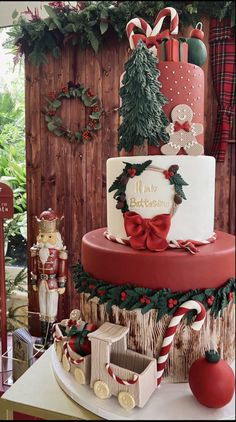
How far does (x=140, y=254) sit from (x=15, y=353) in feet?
3.06

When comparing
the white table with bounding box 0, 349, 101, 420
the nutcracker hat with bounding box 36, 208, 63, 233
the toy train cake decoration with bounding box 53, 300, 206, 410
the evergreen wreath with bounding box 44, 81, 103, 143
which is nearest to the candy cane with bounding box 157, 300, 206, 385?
the toy train cake decoration with bounding box 53, 300, 206, 410

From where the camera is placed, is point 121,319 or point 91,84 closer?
point 121,319

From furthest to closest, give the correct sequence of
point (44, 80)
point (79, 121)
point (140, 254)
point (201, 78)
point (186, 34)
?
1. point (79, 121)
2. point (44, 80)
3. point (186, 34)
4. point (201, 78)
5. point (140, 254)

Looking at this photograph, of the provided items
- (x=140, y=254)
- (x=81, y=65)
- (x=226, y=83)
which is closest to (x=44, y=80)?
(x=81, y=65)

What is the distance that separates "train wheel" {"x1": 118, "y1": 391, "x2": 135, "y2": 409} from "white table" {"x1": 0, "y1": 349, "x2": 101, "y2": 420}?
8 cm

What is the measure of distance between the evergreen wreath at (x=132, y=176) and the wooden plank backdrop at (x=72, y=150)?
29.5 inches

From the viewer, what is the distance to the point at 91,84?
178cm

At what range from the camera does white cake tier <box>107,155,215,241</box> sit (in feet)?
3.11

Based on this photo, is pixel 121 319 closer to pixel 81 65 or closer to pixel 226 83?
pixel 226 83

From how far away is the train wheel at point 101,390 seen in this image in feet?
2.91

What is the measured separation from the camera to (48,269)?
1.61 metres

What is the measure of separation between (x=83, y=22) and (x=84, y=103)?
0.38 m

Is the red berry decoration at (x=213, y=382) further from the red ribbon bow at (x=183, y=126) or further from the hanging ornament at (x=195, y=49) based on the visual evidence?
the hanging ornament at (x=195, y=49)

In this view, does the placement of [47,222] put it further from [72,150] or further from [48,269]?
[72,150]
